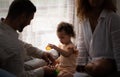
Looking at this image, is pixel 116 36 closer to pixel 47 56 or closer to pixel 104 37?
pixel 104 37

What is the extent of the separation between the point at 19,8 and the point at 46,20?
1490 mm

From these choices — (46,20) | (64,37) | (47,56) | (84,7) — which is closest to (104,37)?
(84,7)

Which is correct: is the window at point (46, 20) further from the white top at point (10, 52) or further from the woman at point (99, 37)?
the white top at point (10, 52)

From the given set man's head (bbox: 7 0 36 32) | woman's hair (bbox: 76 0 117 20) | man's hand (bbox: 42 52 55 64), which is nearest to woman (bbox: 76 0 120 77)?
woman's hair (bbox: 76 0 117 20)

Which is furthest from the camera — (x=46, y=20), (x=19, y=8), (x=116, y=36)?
(x=46, y=20)

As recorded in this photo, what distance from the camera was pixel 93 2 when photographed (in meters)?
2.21

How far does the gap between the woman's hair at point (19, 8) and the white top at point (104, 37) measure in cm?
67

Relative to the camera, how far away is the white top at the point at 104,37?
6.86 feet

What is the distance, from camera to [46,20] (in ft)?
10.6

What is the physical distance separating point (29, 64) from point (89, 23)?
688 millimetres

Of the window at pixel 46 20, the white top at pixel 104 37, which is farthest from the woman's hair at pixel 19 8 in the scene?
the window at pixel 46 20

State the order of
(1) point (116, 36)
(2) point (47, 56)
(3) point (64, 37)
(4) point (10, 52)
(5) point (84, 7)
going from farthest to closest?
(3) point (64, 37)
(5) point (84, 7)
(2) point (47, 56)
(1) point (116, 36)
(4) point (10, 52)

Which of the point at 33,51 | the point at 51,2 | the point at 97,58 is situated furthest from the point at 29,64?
the point at 51,2

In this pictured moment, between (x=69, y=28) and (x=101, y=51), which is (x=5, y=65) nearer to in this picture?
(x=101, y=51)
